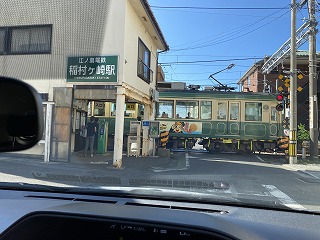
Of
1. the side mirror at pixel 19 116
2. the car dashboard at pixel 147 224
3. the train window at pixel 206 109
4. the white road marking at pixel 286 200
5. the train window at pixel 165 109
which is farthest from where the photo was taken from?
the train window at pixel 165 109

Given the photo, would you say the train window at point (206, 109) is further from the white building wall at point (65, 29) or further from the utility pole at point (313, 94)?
the white building wall at point (65, 29)

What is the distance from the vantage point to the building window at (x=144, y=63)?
13.6 meters

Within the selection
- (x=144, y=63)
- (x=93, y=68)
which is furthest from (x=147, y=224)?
(x=144, y=63)

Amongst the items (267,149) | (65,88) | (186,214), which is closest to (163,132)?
(267,149)

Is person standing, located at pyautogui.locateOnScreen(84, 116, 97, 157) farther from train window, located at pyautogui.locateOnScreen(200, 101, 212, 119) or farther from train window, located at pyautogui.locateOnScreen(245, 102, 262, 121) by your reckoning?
train window, located at pyautogui.locateOnScreen(245, 102, 262, 121)

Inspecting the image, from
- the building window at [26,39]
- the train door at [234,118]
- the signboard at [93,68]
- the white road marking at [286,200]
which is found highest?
the building window at [26,39]

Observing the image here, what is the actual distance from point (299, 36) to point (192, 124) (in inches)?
258

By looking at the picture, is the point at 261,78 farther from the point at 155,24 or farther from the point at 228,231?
the point at 228,231

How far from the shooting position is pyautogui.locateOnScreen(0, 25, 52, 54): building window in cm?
1095

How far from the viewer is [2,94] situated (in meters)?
2.25

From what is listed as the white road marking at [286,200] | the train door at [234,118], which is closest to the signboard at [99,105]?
the train door at [234,118]

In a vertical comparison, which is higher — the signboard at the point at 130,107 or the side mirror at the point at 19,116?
the signboard at the point at 130,107

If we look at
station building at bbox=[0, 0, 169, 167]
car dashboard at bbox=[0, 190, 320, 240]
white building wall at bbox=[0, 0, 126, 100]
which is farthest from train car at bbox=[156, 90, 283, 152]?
car dashboard at bbox=[0, 190, 320, 240]

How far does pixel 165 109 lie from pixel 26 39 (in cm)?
876
